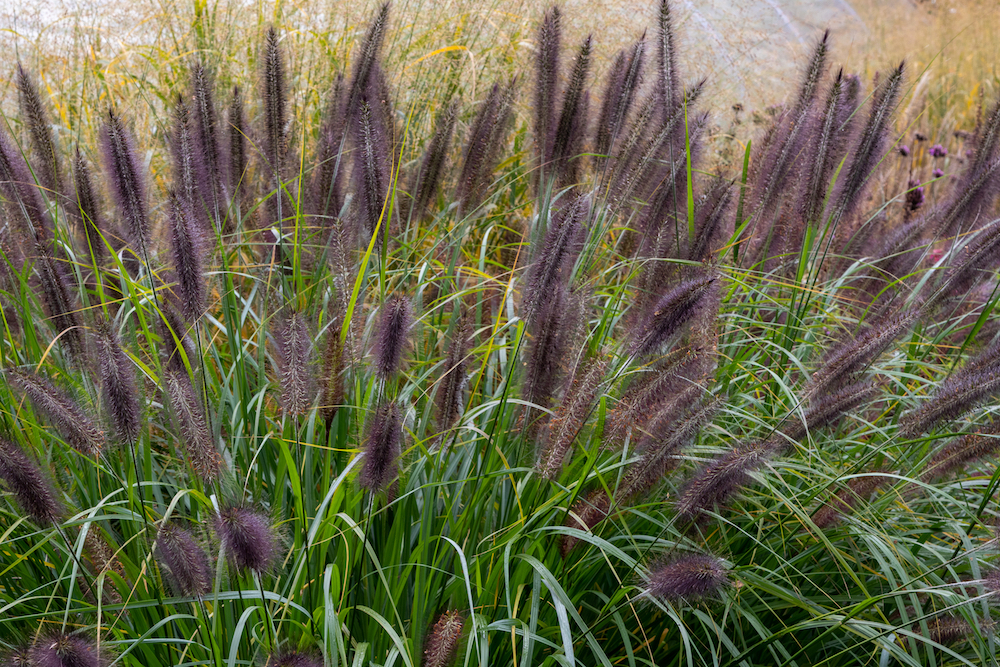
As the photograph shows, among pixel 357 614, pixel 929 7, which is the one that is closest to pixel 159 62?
pixel 357 614

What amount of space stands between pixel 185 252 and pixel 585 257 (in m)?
0.96

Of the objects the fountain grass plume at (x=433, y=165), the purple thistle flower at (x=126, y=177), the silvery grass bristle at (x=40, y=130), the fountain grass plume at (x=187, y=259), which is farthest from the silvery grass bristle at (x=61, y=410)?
the fountain grass plume at (x=433, y=165)

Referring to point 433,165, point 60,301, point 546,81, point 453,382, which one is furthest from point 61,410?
point 546,81

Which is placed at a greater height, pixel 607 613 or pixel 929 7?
pixel 929 7

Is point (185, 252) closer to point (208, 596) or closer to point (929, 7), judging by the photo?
point (208, 596)

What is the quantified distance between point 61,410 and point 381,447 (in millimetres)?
492

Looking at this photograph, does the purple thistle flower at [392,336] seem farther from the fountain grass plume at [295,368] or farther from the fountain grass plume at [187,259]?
the fountain grass plume at [187,259]

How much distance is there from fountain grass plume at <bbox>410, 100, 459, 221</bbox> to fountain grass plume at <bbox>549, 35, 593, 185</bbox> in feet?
0.91

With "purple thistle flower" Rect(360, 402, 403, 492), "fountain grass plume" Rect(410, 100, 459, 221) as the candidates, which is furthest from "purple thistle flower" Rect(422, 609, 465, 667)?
"fountain grass plume" Rect(410, 100, 459, 221)

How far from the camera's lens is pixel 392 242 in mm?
2383

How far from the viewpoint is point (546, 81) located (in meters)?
2.12

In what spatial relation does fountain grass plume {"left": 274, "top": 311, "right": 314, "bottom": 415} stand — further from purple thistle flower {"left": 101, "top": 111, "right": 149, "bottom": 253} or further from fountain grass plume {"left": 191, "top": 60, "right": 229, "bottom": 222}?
fountain grass plume {"left": 191, "top": 60, "right": 229, "bottom": 222}

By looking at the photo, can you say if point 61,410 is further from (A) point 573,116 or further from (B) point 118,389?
(A) point 573,116

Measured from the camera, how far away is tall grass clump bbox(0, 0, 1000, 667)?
1301 mm
